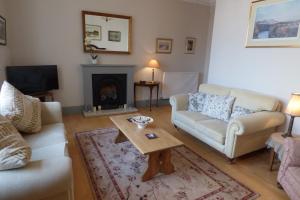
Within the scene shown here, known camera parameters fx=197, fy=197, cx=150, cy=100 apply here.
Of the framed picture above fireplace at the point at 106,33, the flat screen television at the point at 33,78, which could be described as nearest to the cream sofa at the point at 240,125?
the framed picture above fireplace at the point at 106,33

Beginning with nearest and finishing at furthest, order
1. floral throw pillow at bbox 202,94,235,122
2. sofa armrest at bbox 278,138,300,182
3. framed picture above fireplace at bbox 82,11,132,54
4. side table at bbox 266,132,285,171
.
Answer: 1. sofa armrest at bbox 278,138,300,182
2. side table at bbox 266,132,285,171
3. floral throw pillow at bbox 202,94,235,122
4. framed picture above fireplace at bbox 82,11,132,54

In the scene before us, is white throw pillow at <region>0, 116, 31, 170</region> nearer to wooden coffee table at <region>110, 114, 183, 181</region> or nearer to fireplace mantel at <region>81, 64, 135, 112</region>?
wooden coffee table at <region>110, 114, 183, 181</region>

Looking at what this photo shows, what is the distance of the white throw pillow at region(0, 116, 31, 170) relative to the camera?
4.02 feet

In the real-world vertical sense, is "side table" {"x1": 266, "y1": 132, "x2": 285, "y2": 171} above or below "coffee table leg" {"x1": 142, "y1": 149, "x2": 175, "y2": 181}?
above

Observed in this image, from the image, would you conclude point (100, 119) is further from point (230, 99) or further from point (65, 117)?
point (230, 99)

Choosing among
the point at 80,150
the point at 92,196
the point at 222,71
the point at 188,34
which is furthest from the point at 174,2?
the point at 92,196

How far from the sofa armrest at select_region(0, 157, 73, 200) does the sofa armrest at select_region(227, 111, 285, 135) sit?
1871 mm

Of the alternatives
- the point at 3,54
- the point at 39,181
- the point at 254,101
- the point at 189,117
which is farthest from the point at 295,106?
the point at 3,54

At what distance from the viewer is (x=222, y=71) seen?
3.68 meters

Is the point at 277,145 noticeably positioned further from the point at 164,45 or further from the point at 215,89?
the point at 164,45

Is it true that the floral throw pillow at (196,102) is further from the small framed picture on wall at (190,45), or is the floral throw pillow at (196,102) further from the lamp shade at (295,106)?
the small framed picture on wall at (190,45)

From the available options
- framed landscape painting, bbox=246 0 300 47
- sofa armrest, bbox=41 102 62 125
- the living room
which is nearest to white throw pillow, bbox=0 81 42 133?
the living room

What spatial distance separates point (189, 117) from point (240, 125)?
0.91 m

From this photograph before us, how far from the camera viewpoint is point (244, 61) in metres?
3.26
